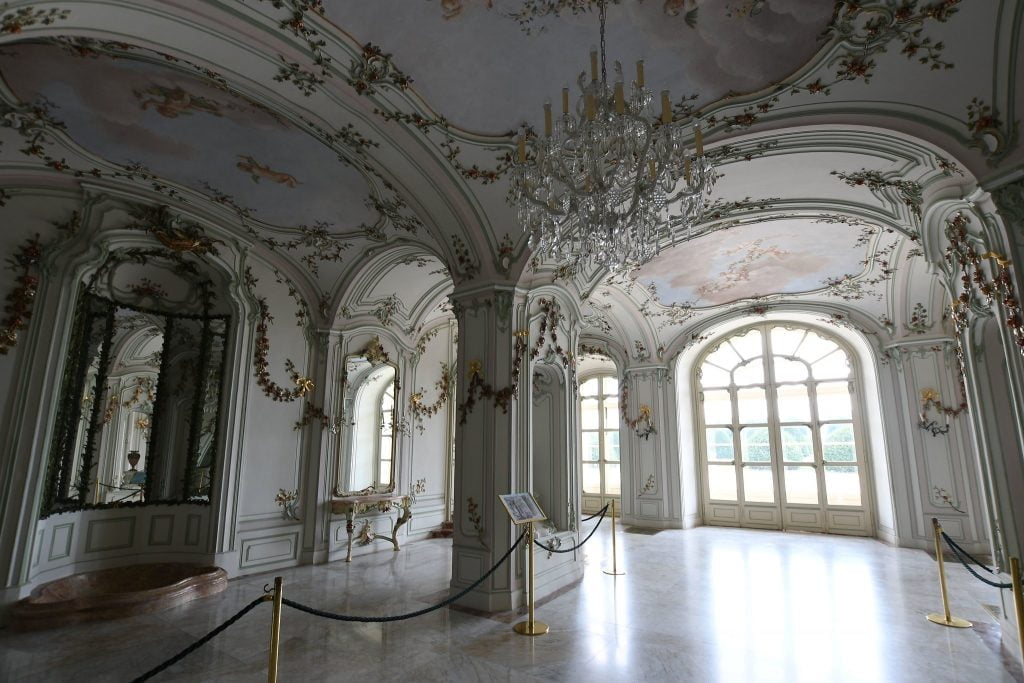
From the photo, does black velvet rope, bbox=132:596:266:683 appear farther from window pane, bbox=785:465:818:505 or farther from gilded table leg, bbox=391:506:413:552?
window pane, bbox=785:465:818:505

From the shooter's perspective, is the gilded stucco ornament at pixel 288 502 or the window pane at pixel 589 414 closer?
the gilded stucco ornament at pixel 288 502

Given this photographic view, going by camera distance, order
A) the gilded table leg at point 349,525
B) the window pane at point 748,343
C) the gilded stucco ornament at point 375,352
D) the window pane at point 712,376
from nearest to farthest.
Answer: the gilded table leg at point 349,525, the gilded stucco ornament at point 375,352, the window pane at point 748,343, the window pane at point 712,376

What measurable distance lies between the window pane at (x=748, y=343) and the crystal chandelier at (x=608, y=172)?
8.27 metres

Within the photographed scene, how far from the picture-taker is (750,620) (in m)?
4.88

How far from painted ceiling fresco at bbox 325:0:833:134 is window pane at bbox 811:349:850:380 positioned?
307 inches

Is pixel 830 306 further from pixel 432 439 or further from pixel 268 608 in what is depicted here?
pixel 268 608

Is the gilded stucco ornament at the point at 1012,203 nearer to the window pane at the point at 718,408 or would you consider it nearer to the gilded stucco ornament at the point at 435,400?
the gilded stucco ornament at the point at 435,400

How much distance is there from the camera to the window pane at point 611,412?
1238cm

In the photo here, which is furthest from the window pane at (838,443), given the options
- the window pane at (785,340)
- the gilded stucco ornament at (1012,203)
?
the gilded stucco ornament at (1012,203)

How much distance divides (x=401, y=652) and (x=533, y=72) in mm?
4479

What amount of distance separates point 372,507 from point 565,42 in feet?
21.3

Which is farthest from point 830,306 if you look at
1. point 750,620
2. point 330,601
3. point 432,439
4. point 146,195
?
point 146,195

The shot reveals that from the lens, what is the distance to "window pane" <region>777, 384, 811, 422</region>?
10.4 metres

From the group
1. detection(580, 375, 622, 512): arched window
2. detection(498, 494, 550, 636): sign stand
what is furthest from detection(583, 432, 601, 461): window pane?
detection(498, 494, 550, 636): sign stand
